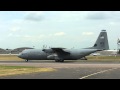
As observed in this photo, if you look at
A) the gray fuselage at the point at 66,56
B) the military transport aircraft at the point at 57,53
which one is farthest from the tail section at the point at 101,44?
the gray fuselage at the point at 66,56

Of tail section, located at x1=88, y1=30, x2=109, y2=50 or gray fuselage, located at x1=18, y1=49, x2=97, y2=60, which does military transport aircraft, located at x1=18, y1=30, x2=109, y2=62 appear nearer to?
gray fuselage, located at x1=18, y1=49, x2=97, y2=60

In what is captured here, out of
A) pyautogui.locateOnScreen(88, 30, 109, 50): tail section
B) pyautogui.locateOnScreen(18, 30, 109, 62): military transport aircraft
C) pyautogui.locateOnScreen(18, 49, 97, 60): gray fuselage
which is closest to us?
pyautogui.locateOnScreen(18, 30, 109, 62): military transport aircraft

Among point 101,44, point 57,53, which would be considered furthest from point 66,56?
point 101,44

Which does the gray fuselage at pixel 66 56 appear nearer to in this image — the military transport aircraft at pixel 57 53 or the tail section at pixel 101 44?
the military transport aircraft at pixel 57 53

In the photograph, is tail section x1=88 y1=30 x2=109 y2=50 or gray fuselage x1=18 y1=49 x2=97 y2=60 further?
tail section x1=88 y1=30 x2=109 y2=50

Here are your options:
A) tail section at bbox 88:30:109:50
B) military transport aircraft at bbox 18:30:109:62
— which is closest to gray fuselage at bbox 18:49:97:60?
military transport aircraft at bbox 18:30:109:62
